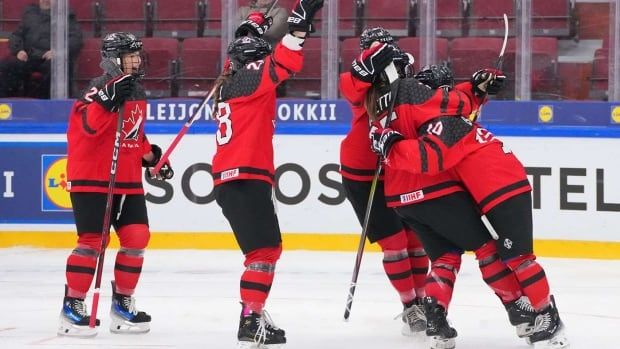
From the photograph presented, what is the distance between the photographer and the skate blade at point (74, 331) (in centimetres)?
481

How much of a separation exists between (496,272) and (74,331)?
5.54ft

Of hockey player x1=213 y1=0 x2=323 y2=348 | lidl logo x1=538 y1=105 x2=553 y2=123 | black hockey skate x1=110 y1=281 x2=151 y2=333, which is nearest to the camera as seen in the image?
hockey player x1=213 y1=0 x2=323 y2=348

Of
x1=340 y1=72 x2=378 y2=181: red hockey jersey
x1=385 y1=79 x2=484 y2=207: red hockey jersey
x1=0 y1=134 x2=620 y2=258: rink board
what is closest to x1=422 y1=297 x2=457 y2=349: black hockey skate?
x1=385 y1=79 x2=484 y2=207: red hockey jersey

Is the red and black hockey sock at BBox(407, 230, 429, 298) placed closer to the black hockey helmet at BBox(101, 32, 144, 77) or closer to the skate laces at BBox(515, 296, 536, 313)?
the skate laces at BBox(515, 296, 536, 313)

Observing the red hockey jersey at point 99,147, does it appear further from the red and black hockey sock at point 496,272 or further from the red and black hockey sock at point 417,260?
the red and black hockey sock at point 496,272

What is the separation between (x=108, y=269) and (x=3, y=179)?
47.0 inches

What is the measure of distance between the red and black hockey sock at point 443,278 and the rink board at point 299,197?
2828mm

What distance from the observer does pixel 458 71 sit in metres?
7.57

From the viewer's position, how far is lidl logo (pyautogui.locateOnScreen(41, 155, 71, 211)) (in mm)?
7582

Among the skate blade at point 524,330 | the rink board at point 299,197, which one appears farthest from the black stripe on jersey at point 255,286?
the rink board at point 299,197

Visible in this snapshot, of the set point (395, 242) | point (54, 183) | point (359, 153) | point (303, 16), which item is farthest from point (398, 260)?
point (54, 183)

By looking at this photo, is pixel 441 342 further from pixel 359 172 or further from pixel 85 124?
pixel 85 124

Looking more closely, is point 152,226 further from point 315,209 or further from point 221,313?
point 221,313

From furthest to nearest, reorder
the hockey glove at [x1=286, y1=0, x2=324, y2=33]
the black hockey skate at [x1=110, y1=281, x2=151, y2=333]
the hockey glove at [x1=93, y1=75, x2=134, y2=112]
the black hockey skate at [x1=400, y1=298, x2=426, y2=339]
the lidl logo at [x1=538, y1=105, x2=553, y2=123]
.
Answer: the lidl logo at [x1=538, y1=105, x2=553, y2=123]
the black hockey skate at [x1=110, y1=281, x2=151, y2=333]
the black hockey skate at [x1=400, y1=298, x2=426, y2=339]
the hockey glove at [x1=93, y1=75, x2=134, y2=112]
the hockey glove at [x1=286, y1=0, x2=324, y2=33]
